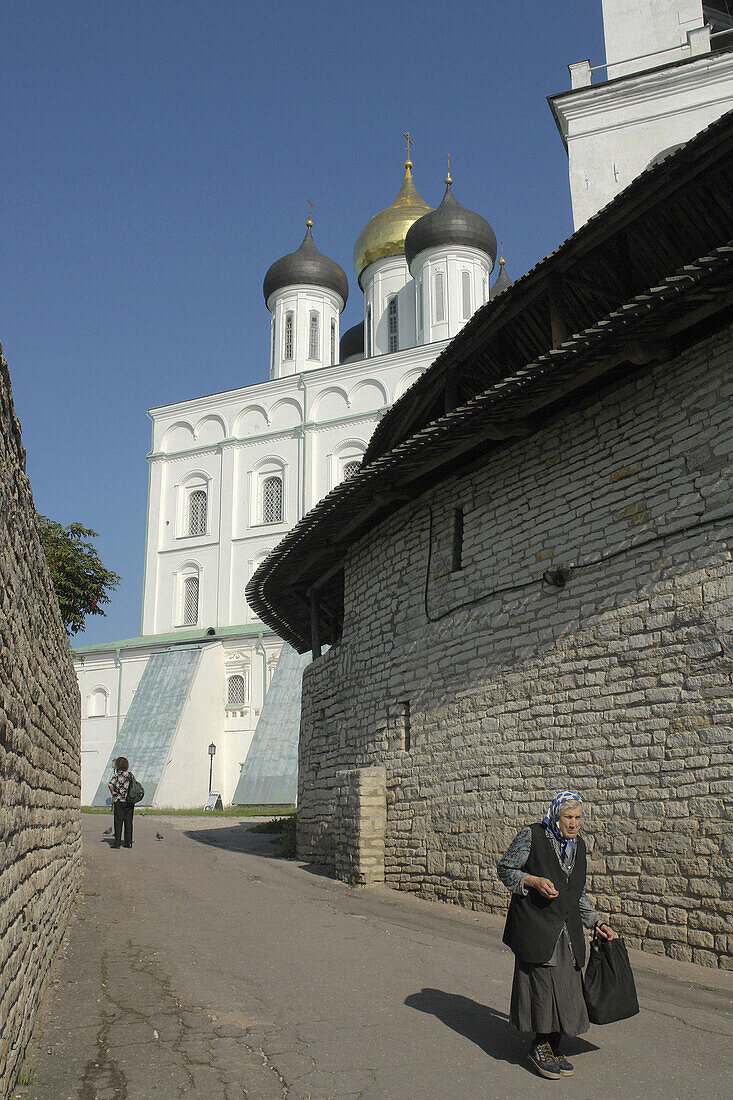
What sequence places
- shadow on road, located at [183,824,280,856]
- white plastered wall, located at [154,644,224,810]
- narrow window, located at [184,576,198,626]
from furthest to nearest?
1. narrow window, located at [184,576,198,626]
2. white plastered wall, located at [154,644,224,810]
3. shadow on road, located at [183,824,280,856]

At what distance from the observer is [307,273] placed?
45.1 metres

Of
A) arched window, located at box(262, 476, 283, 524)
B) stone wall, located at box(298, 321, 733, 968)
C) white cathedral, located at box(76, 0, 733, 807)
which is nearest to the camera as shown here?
stone wall, located at box(298, 321, 733, 968)

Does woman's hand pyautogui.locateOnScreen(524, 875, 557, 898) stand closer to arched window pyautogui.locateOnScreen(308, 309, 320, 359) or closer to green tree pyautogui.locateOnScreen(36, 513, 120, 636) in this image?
green tree pyautogui.locateOnScreen(36, 513, 120, 636)

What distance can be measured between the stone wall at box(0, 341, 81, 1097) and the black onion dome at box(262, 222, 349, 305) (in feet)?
132

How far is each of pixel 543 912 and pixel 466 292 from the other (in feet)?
126

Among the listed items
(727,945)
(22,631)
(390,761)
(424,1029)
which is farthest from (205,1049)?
(390,761)

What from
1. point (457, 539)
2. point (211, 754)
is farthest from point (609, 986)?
point (211, 754)

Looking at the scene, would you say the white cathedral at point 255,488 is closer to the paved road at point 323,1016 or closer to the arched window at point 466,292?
the arched window at point 466,292

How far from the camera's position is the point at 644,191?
7.55 metres

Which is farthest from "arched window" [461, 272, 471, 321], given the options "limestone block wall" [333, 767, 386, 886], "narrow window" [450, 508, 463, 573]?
"limestone block wall" [333, 767, 386, 886]

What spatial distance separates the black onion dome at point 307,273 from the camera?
4519cm

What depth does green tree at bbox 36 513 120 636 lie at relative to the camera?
1827cm

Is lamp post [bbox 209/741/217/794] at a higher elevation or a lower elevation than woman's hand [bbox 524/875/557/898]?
higher

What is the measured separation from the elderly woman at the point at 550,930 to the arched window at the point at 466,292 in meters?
37.6
